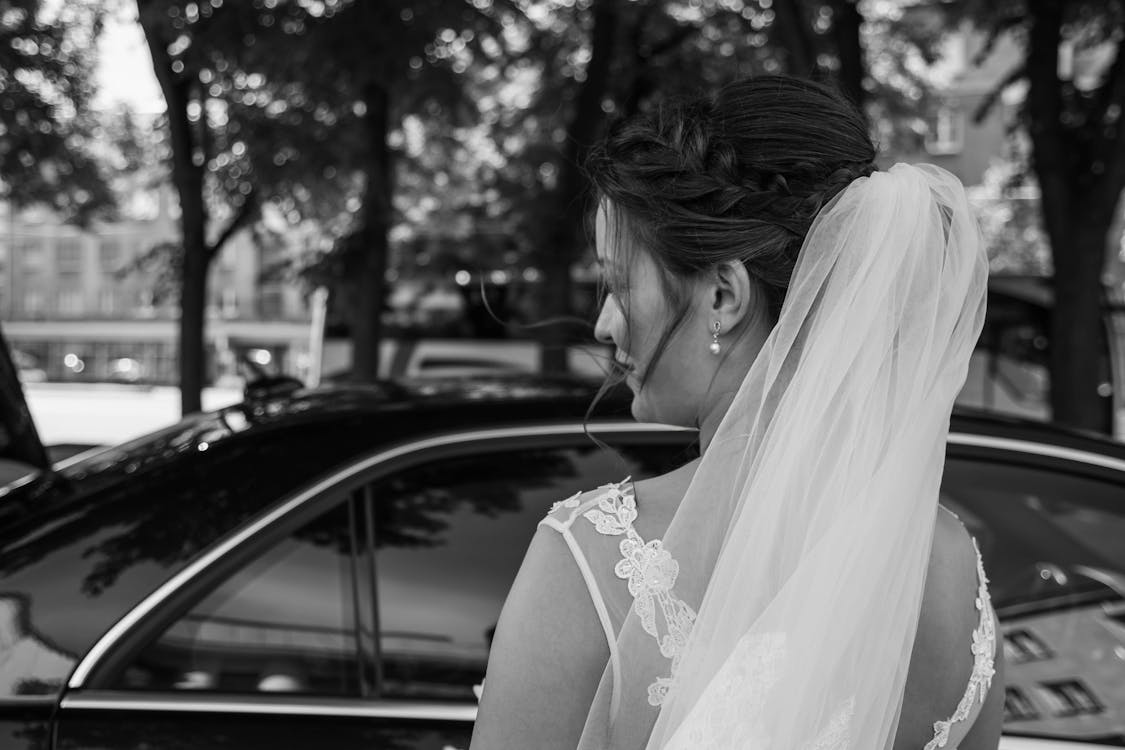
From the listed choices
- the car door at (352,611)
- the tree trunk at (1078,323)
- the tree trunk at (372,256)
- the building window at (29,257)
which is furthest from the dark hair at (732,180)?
the building window at (29,257)

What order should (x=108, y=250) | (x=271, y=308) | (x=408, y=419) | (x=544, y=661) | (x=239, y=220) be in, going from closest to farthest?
1. (x=544, y=661)
2. (x=408, y=419)
3. (x=239, y=220)
4. (x=271, y=308)
5. (x=108, y=250)

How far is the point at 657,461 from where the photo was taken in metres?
2.44

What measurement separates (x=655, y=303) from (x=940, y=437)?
38 cm

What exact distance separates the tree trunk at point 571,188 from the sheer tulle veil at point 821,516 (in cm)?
757

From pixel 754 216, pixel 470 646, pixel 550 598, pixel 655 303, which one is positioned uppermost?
pixel 754 216

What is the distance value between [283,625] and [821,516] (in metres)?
1.22

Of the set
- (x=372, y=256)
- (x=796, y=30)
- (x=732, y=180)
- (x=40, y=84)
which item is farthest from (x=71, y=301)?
(x=732, y=180)

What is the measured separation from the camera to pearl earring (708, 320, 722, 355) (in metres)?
1.39

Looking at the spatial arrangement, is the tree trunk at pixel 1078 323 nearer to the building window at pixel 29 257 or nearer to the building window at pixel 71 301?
the building window at pixel 71 301

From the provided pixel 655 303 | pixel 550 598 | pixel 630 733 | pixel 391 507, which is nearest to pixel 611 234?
pixel 655 303

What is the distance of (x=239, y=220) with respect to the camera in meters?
10.9

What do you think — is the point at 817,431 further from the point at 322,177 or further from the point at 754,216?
the point at 322,177

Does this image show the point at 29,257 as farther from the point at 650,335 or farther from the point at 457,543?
the point at 650,335

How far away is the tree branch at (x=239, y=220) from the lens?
34.3ft
